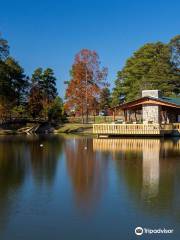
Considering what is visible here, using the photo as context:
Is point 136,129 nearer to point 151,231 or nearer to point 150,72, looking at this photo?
point 150,72

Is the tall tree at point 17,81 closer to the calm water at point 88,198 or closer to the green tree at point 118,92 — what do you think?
the green tree at point 118,92

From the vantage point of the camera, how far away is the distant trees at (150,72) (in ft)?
171

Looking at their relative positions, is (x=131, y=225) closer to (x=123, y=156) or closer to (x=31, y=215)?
(x=31, y=215)

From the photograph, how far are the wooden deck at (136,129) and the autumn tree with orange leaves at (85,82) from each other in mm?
14042

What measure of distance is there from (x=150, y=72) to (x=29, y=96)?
19433 millimetres

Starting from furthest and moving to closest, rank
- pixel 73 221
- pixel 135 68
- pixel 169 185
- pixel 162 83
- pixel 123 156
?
pixel 135 68, pixel 162 83, pixel 123 156, pixel 169 185, pixel 73 221

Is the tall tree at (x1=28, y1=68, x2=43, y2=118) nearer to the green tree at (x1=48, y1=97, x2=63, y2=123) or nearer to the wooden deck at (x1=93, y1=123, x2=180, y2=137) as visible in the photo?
the green tree at (x1=48, y1=97, x2=63, y2=123)

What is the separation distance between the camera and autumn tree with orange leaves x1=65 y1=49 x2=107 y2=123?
171 feet

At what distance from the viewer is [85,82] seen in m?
52.5

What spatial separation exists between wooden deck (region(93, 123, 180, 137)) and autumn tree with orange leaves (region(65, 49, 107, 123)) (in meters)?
14.0

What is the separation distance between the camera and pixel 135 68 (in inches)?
2248

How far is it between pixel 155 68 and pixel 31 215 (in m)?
44.3

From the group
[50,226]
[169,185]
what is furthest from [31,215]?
[169,185]

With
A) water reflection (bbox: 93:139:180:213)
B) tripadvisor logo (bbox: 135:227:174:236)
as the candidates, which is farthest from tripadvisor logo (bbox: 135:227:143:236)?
water reflection (bbox: 93:139:180:213)
